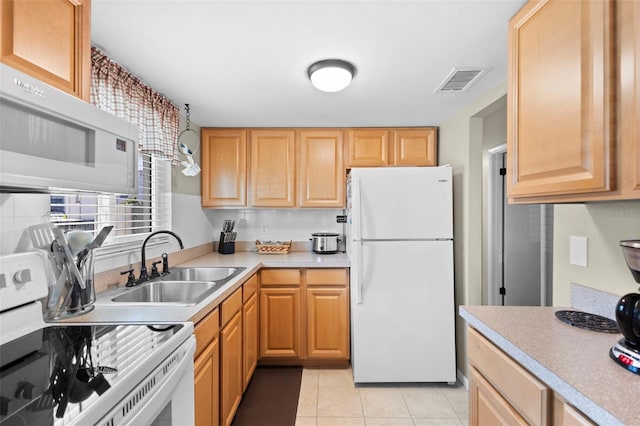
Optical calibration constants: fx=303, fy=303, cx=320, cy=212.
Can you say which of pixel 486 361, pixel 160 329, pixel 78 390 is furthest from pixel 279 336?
pixel 78 390

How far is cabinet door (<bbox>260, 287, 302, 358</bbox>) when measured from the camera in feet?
8.65

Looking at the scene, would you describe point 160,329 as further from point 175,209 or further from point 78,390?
point 175,209

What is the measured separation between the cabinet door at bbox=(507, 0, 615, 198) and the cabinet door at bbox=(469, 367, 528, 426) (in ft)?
2.53

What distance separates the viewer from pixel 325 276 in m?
2.64

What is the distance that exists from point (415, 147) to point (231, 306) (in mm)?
2199

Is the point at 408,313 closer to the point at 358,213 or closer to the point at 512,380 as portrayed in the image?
the point at 358,213

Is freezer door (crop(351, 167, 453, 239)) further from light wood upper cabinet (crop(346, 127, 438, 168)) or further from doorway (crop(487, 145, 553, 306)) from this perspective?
doorway (crop(487, 145, 553, 306))

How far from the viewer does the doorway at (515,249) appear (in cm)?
292

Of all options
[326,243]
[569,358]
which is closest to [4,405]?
[569,358]

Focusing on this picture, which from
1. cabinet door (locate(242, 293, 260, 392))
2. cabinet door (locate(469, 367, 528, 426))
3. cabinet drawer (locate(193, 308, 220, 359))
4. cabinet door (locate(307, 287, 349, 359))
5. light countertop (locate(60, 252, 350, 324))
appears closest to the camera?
cabinet door (locate(469, 367, 528, 426))

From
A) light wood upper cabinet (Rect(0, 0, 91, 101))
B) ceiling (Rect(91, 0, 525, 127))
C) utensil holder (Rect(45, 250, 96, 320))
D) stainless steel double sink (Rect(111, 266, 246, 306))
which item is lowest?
stainless steel double sink (Rect(111, 266, 246, 306))

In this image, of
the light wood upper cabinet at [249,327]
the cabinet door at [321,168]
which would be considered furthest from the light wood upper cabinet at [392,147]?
the light wood upper cabinet at [249,327]

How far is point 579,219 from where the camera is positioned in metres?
1.35

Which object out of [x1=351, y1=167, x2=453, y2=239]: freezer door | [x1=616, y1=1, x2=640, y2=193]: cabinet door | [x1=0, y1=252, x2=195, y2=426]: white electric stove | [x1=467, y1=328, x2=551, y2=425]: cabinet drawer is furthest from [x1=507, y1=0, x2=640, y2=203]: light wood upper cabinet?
[x1=0, y1=252, x2=195, y2=426]: white electric stove
